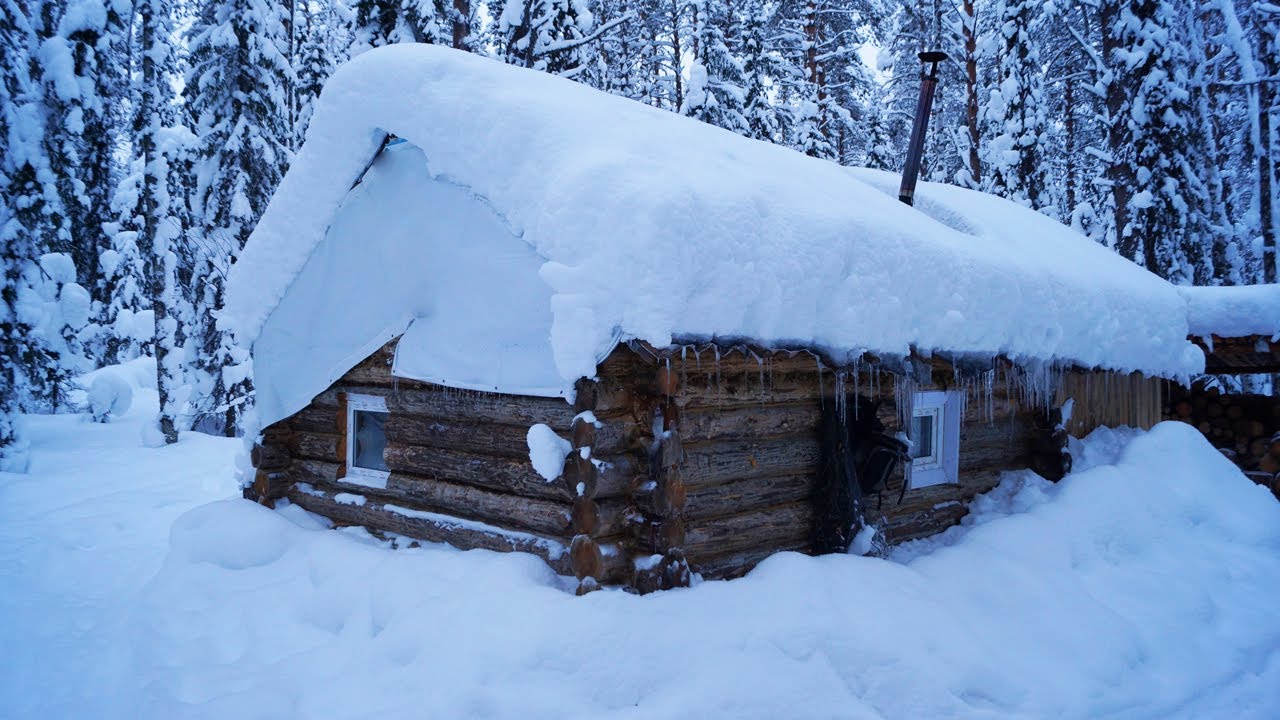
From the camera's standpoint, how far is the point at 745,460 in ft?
16.9

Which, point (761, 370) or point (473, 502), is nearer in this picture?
point (761, 370)

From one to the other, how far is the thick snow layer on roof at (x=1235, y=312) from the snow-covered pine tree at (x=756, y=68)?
1277cm

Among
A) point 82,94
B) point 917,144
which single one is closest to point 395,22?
point 82,94

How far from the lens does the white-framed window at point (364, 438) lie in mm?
6344

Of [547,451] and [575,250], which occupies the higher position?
[575,250]

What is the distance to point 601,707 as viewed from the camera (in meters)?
3.69

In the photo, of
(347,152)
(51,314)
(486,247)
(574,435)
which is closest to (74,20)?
(51,314)

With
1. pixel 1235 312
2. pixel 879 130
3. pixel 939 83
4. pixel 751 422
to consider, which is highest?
pixel 939 83

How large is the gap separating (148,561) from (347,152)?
14.0 feet

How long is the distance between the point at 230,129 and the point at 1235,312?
1677cm

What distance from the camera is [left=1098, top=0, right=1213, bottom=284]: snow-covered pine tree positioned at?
13.2 metres

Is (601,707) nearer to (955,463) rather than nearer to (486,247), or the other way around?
(486,247)

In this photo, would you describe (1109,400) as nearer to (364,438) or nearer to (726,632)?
(726,632)

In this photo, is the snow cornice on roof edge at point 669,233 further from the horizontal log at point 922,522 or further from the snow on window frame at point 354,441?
the horizontal log at point 922,522
